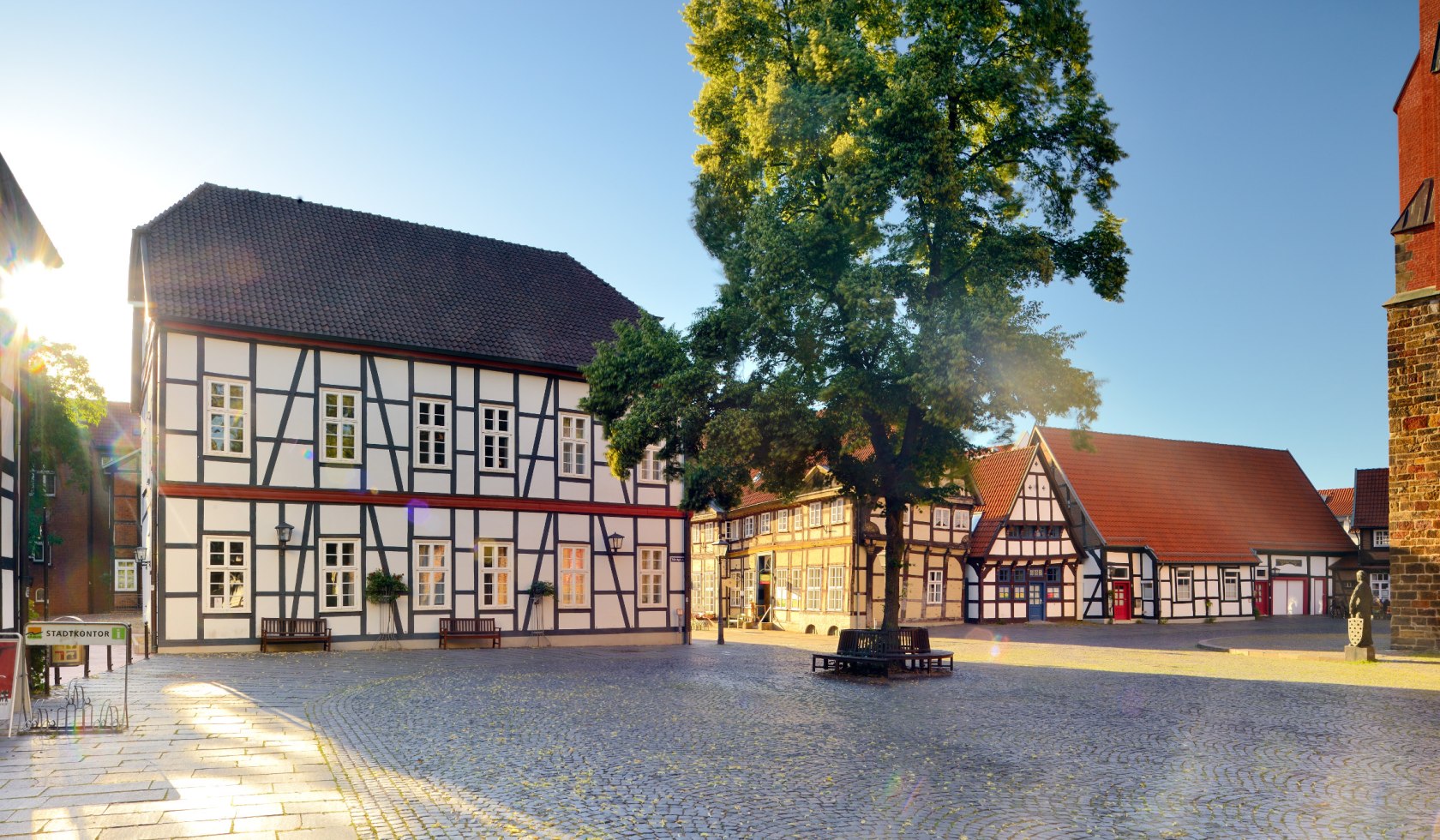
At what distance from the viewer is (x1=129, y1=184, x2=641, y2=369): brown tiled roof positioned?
24062 millimetres

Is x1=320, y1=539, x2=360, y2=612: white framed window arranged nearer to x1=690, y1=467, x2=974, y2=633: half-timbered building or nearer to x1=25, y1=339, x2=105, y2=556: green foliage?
x1=690, y1=467, x2=974, y2=633: half-timbered building

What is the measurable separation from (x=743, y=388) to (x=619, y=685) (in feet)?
18.4

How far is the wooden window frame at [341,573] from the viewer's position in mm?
24062

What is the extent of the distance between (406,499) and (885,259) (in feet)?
42.7

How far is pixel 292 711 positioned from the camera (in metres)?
13.5

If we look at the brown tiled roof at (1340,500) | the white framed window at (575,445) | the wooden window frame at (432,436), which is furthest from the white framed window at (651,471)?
the brown tiled roof at (1340,500)

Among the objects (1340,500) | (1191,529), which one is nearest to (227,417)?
(1191,529)

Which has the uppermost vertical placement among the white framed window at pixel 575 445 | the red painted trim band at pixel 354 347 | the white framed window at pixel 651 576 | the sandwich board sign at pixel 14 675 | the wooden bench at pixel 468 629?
the red painted trim band at pixel 354 347

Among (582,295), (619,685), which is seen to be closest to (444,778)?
(619,685)

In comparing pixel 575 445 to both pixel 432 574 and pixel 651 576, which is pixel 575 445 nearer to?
pixel 651 576

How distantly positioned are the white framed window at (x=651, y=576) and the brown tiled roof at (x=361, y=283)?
218 inches

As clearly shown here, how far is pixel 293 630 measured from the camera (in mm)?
23375

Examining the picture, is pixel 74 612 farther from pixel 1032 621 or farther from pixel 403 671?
pixel 1032 621

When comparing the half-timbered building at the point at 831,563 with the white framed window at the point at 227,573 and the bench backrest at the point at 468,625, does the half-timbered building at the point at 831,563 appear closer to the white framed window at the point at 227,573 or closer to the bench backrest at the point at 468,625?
the bench backrest at the point at 468,625
